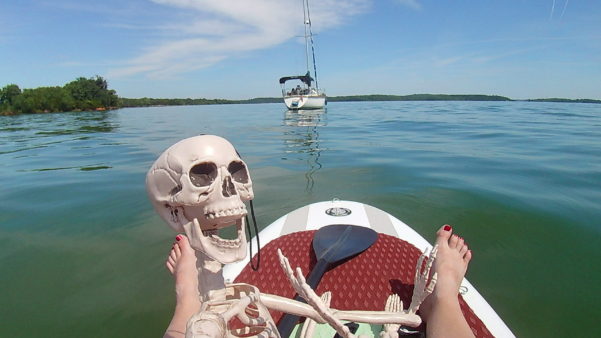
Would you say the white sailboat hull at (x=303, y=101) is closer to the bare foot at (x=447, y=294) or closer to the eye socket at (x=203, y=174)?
the bare foot at (x=447, y=294)

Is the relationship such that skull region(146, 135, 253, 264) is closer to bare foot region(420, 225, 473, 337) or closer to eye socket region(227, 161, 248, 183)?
eye socket region(227, 161, 248, 183)

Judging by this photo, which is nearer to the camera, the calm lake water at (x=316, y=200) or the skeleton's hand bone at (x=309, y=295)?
the skeleton's hand bone at (x=309, y=295)

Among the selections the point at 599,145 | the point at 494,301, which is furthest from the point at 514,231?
the point at 599,145

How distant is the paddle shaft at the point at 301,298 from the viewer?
54.3 inches

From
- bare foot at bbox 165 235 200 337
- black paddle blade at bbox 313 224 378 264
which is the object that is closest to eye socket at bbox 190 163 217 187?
bare foot at bbox 165 235 200 337

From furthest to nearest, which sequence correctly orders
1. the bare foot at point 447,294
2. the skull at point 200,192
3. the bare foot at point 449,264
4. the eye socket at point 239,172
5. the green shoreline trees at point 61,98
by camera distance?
1. the green shoreline trees at point 61,98
2. the bare foot at point 449,264
3. the bare foot at point 447,294
4. the eye socket at point 239,172
5. the skull at point 200,192

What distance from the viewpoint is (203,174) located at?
82 centimetres

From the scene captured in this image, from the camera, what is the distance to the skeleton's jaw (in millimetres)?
822

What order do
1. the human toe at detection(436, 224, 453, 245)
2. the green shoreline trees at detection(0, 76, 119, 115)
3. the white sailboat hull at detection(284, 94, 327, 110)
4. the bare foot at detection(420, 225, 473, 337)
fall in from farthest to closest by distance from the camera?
the green shoreline trees at detection(0, 76, 119, 115) < the white sailboat hull at detection(284, 94, 327, 110) < the human toe at detection(436, 224, 453, 245) < the bare foot at detection(420, 225, 473, 337)

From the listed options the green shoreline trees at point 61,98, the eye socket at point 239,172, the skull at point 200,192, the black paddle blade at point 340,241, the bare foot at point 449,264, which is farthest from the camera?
the green shoreline trees at point 61,98

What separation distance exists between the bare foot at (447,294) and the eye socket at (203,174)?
114 cm

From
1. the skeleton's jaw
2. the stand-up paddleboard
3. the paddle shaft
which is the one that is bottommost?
the stand-up paddleboard

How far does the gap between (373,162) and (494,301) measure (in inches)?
165

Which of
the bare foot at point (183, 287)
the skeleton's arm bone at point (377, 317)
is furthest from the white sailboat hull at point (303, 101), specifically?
the skeleton's arm bone at point (377, 317)
